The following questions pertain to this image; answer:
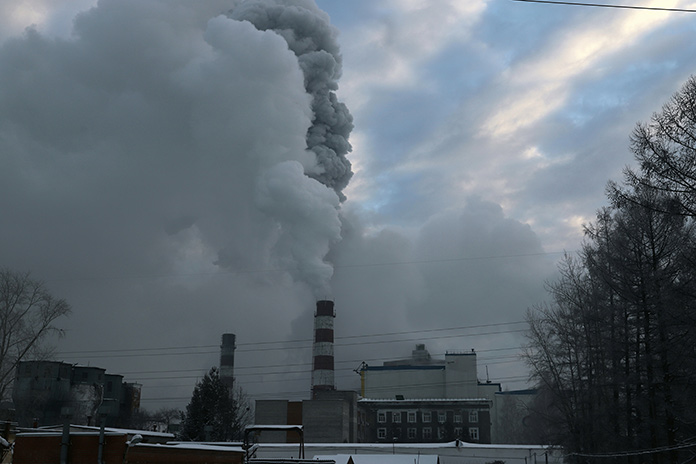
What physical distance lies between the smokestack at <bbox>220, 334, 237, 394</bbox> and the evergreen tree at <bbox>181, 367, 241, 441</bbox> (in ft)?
113

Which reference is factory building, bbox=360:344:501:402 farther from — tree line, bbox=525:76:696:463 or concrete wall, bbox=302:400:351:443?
tree line, bbox=525:76:696:463

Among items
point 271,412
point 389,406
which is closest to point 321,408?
point 271,412

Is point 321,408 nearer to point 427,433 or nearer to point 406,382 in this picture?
point 427,433

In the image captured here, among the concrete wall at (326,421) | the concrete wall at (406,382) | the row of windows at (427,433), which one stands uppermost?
the concrete wall at (406,382)

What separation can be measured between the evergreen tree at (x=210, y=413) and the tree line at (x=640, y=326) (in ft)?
76.2

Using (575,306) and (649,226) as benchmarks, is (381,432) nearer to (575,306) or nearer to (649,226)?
(575,306)

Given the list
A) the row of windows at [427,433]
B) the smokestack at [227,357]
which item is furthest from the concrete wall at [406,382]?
the smokestack at [227,357]

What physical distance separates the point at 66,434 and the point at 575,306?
26.9 meters

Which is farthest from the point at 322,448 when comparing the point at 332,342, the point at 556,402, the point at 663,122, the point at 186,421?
the point at 663,122

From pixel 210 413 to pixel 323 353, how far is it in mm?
27131

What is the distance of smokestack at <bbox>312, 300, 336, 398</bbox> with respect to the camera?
229ft

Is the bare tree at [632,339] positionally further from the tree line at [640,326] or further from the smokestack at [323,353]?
the smokestack at [323,353]

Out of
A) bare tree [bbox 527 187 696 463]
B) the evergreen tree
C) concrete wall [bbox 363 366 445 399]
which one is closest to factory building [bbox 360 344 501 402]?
concrete wall [bbox 363 366 445 399]

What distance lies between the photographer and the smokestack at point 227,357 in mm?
80375
